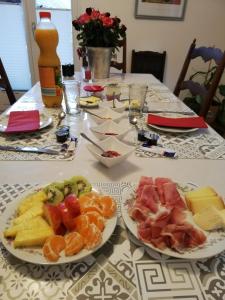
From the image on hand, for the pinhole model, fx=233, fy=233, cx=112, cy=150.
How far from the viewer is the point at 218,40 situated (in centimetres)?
268

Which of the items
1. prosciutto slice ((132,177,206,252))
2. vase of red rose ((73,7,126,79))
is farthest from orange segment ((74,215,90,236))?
vase of red rose ((73,7,126,79))

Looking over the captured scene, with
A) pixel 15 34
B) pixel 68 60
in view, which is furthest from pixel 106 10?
pixel 15 34

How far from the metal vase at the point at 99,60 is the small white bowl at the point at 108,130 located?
2.61 ft

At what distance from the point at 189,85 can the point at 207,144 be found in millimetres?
726

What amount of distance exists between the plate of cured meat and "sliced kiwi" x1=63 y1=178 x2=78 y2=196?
114 mm

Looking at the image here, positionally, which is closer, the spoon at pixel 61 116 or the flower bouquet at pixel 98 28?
the spoon at pixel 61 116

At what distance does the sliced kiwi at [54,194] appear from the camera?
496 millimetres

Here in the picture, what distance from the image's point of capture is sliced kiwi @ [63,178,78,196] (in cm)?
52

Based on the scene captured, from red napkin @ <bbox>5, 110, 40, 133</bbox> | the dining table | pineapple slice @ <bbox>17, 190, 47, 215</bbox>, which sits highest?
pineapple slice @ <bbox>17, 190, 47, 215</bbox>

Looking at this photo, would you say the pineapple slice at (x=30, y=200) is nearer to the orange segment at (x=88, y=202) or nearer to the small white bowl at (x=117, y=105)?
the orange segment at (x=88, y=202)

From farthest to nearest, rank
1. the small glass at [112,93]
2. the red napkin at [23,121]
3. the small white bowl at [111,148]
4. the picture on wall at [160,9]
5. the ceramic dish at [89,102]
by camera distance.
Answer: the picture on wall at [160,9]
the small glass at [112,93]
the ceramic dish at [89,102]
the red napkin at [23,121]
the small white bowl at [111,148]

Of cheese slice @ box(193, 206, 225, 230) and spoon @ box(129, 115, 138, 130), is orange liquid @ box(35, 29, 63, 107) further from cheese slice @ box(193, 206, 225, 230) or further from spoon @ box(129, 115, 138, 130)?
cheese slice @ box(193, 206, 225, 230)

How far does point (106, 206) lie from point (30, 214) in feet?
0.50

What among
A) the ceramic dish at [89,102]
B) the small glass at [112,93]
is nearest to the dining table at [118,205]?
the ceramic dish at [89,102]
